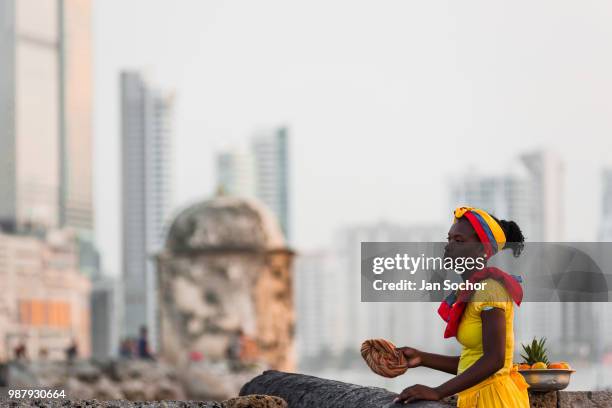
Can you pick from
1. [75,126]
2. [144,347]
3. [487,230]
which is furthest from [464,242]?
[75,126]

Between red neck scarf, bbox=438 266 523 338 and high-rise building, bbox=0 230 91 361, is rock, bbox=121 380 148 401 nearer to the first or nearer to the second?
red neck scarf, bbox=438 266 523 338

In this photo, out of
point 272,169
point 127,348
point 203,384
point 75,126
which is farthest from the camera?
point 272,169

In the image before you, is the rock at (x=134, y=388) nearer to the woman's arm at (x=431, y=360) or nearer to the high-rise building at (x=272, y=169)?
the woman's arm at (x=431, y=360)

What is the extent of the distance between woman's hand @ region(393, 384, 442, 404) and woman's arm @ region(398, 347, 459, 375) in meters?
0.14

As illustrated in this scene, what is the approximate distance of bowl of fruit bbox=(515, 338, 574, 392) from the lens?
755 cm

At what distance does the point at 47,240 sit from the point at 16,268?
2158cm

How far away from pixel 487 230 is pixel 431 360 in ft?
2.39

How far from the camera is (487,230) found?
584 cm

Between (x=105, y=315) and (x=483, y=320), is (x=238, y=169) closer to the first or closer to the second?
(x=105, y=315)

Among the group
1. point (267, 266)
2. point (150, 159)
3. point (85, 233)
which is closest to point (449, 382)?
point (267, 266)

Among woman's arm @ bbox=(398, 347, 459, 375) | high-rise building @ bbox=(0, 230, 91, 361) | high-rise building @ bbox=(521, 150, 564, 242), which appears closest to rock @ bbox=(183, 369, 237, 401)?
woman's arm @ bbox=(398, 347, 459, 375)

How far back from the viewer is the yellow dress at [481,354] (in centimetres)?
570

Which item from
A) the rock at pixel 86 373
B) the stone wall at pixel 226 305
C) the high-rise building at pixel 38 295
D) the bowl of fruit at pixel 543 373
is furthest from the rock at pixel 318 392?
the high-rise building at pixel 38 295

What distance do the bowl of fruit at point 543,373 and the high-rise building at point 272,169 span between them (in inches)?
5757
